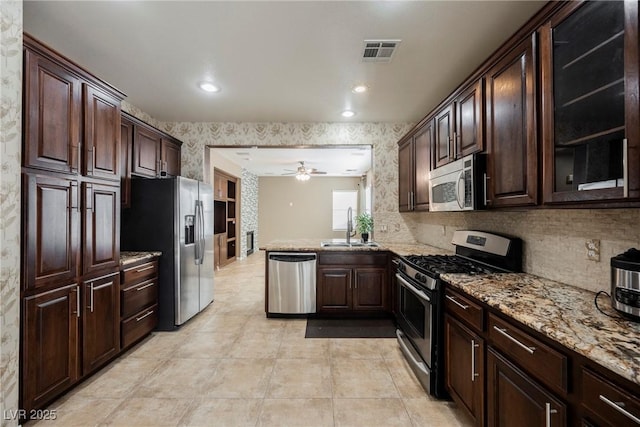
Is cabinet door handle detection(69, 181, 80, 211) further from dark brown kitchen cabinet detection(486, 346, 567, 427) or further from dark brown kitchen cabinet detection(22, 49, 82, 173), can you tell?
dark brown kitchen cabinet detection(486, 346, 567, 427)

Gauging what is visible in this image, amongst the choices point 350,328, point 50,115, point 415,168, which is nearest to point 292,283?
point 350,328

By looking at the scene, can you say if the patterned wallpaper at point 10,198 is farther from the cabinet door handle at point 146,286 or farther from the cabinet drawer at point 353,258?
the cabinet drawer at point 353,258

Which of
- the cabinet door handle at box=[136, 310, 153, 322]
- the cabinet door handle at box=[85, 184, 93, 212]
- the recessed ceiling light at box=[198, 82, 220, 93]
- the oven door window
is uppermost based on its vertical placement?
the recessed ceiling light at box=[198, 82, 220, 93]

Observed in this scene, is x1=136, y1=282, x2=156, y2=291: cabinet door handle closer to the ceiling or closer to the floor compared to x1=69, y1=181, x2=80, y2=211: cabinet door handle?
closer to the floor

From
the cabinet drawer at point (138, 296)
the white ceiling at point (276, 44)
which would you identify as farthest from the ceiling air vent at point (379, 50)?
the cabinet drawer at point (138, 296)

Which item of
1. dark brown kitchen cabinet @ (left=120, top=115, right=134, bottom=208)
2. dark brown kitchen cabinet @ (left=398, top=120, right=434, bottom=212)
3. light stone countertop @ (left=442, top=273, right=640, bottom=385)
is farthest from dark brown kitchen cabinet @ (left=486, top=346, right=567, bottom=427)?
dark brown kitchen cabinet @ (left=120, top=115, right=134, bottom=208)

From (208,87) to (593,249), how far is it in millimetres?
3373

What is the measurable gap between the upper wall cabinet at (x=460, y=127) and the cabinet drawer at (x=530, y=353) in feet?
4.00

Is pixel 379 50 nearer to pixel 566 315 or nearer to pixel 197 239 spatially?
pixel 566 315

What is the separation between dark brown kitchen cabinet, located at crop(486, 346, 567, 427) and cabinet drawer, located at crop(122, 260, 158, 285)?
2.92 m

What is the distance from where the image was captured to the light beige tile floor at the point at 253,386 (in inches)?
73.4

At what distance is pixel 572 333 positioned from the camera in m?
1.02

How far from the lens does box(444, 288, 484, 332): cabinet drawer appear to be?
157 cm

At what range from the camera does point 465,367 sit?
5.64 ft
